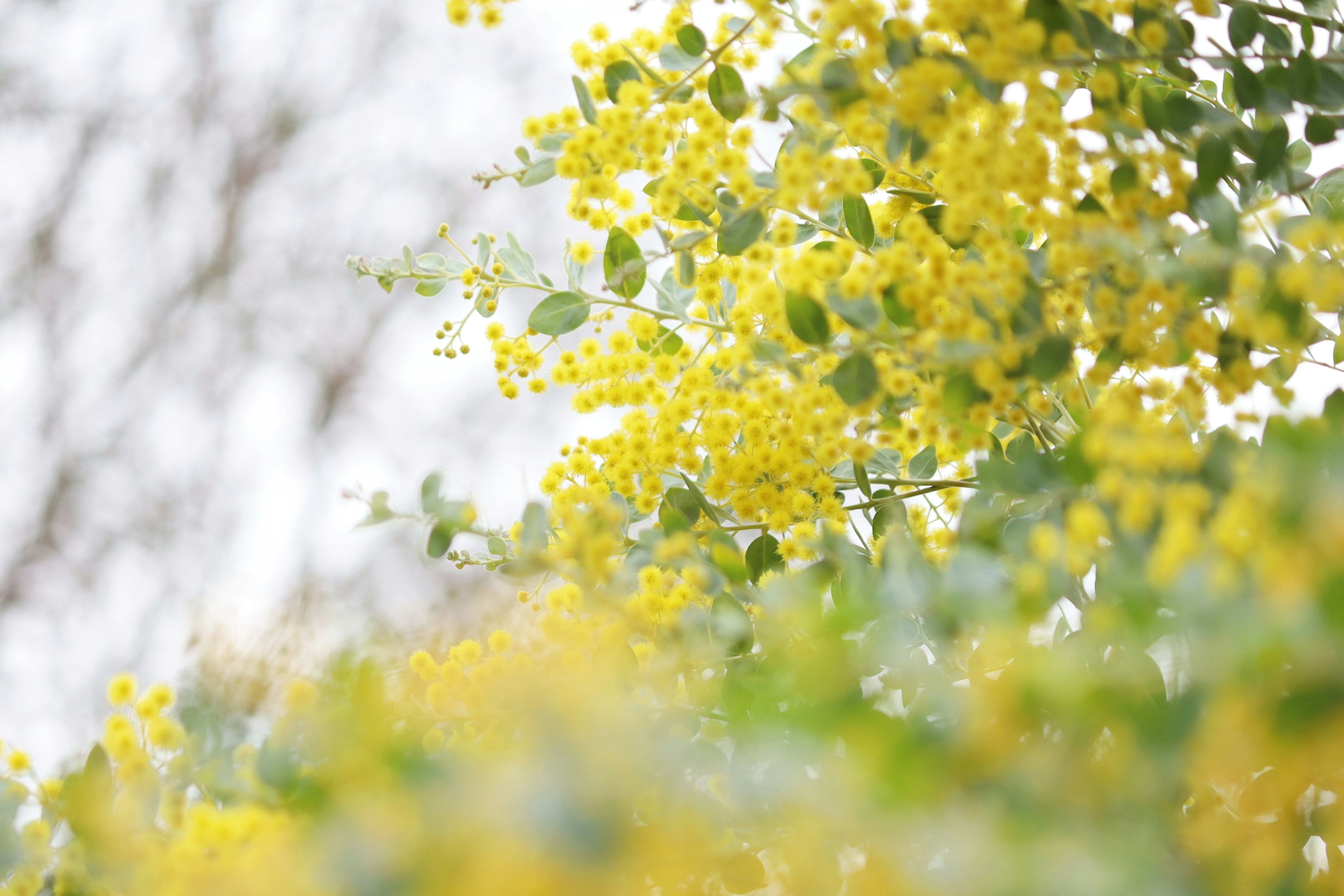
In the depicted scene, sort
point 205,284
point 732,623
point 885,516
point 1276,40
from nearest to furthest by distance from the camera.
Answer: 1. point 732,623
2. point 1276,40
3. point 885,516
4. point 205,284

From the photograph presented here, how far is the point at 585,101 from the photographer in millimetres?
391

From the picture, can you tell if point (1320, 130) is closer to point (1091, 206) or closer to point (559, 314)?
point (1091, 206)

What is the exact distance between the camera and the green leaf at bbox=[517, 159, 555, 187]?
407mm

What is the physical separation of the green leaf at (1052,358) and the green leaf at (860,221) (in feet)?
0.51

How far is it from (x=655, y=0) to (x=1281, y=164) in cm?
28

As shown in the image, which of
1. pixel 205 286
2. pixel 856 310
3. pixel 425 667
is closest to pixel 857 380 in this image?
pixel 856 310

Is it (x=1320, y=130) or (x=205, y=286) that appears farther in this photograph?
(x=205, y=286)

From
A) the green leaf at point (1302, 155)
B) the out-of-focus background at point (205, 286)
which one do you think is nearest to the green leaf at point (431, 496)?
the green leaf at point (1302, 155)

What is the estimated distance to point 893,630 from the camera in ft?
0.79

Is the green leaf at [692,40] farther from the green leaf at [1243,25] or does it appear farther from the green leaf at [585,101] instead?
the green leaf at [1243,25]

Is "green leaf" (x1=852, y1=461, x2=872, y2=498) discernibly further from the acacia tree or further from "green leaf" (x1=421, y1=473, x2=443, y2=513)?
"green leaf" (x1=421, y1=473, x2=443, y2=513)

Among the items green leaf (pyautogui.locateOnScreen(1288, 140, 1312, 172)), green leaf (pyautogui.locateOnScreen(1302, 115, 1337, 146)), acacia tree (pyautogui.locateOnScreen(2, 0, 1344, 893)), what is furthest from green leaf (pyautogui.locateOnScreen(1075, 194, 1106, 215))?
green leaf (pyautogui.locateOnScreen(1288, 140, 1312, 172))

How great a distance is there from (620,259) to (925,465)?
21cm

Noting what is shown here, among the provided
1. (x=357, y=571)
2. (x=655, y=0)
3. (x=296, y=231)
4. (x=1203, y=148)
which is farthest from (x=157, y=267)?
(x=1203, y=148)
